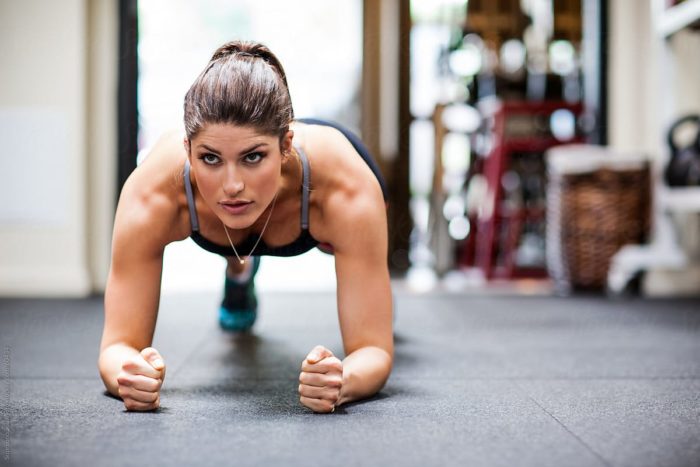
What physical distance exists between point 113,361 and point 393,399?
483 millimetres

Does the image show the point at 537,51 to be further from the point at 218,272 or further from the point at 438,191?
the point at 218,272

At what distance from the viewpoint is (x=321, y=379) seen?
3.53 feet

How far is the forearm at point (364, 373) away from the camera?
1169 mm

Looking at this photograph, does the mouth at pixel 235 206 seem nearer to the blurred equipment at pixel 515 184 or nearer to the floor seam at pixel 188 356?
the floor seam at pixel 188 356

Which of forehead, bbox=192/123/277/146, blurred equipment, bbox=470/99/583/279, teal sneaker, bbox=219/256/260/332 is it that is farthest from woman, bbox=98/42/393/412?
blurred equipment, bbox=470/99/583/279

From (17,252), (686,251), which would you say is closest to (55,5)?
(17,252)

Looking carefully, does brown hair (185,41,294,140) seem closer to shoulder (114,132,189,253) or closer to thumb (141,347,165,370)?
shoulder (114,132,189,253)

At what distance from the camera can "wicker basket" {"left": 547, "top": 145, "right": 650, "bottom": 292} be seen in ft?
10.1

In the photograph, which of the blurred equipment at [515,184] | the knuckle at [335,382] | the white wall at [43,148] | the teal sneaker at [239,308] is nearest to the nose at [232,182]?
the knuckle at [335,382]

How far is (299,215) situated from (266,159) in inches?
10.4

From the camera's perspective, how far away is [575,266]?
123 inches

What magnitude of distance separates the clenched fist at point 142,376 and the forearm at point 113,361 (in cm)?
8

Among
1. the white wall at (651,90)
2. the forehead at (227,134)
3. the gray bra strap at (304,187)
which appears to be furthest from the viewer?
the white wall at (651,90)

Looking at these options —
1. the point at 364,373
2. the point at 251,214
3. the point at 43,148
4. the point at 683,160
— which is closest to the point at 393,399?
the point at 364,373
